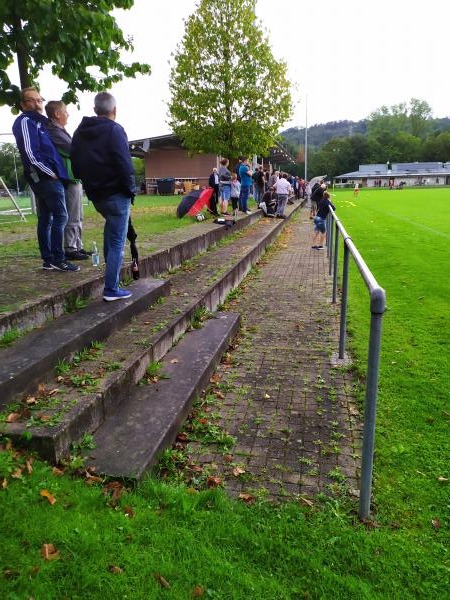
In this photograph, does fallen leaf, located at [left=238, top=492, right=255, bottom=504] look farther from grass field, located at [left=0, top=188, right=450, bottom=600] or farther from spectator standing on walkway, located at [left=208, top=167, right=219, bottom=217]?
spectator standing on walkway, located at [left=208, top=167, right=219, bottom=217]

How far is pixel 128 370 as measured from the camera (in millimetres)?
3639

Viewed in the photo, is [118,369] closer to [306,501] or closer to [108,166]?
[306,501]

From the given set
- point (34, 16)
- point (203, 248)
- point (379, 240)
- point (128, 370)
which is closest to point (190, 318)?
point (128, 370)

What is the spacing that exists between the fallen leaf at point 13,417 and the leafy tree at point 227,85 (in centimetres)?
1778

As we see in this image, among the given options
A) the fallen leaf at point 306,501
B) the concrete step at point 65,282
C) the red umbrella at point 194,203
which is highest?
the red umbrella at point 194,203

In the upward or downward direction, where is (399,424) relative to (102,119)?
downward

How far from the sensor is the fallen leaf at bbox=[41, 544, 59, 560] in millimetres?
2095

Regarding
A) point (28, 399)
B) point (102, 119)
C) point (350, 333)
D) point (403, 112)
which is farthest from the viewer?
point (403, 112)

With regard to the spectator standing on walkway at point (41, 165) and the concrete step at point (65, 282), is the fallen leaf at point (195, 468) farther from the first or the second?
the spectator standing on walkway at point (41, 165)

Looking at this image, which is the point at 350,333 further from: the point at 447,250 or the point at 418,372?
the point at 447,250

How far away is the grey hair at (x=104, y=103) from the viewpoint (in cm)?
450

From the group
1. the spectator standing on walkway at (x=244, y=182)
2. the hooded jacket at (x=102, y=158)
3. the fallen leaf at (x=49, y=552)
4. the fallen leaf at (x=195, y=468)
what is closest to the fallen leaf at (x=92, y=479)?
the fallen leaf at (x=49, y=552)

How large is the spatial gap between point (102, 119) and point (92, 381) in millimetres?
2536

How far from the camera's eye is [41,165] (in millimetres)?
5082
